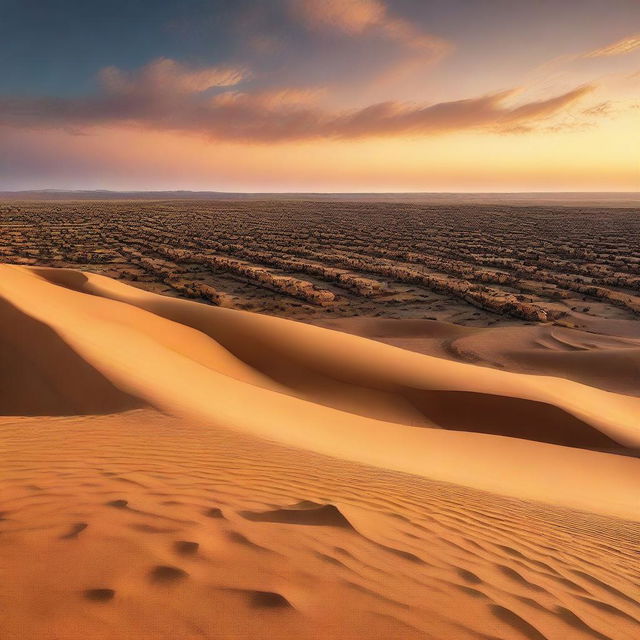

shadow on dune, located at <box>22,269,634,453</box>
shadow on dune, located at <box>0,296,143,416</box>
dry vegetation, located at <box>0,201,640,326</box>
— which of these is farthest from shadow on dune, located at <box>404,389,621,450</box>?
dry vegetation, located at <box>0,201,640,326</box>

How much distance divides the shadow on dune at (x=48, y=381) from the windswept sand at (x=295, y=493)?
0.08 ft

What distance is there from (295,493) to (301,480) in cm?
40

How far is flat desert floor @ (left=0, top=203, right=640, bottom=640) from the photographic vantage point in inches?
70.8

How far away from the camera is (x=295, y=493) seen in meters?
3.13

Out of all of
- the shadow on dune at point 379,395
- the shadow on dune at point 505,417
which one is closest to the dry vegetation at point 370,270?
the shadow on dune at point 379,395

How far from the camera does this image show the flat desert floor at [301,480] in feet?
5.90

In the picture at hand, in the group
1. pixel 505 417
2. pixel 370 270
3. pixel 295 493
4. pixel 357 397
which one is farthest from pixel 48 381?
pixel 370 270

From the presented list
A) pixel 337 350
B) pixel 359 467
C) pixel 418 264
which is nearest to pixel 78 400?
pixel 359 467

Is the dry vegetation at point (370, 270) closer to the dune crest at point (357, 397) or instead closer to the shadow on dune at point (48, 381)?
the dune crest at point (357, 397)

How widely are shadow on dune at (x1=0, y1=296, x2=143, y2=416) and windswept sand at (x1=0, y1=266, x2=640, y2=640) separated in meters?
0.02

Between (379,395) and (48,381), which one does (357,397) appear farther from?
(48,381)

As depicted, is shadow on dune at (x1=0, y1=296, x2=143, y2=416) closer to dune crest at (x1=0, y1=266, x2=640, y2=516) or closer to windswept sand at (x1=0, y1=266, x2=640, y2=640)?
windswept sand at (x1=0, y1=266, x2=640, y2=640)

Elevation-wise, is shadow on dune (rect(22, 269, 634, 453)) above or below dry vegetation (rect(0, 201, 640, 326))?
below

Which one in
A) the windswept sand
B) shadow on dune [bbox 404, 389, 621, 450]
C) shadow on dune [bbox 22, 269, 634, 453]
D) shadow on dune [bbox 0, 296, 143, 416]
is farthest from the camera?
shadow on dune [bbox 22, 269, 634, 453]
